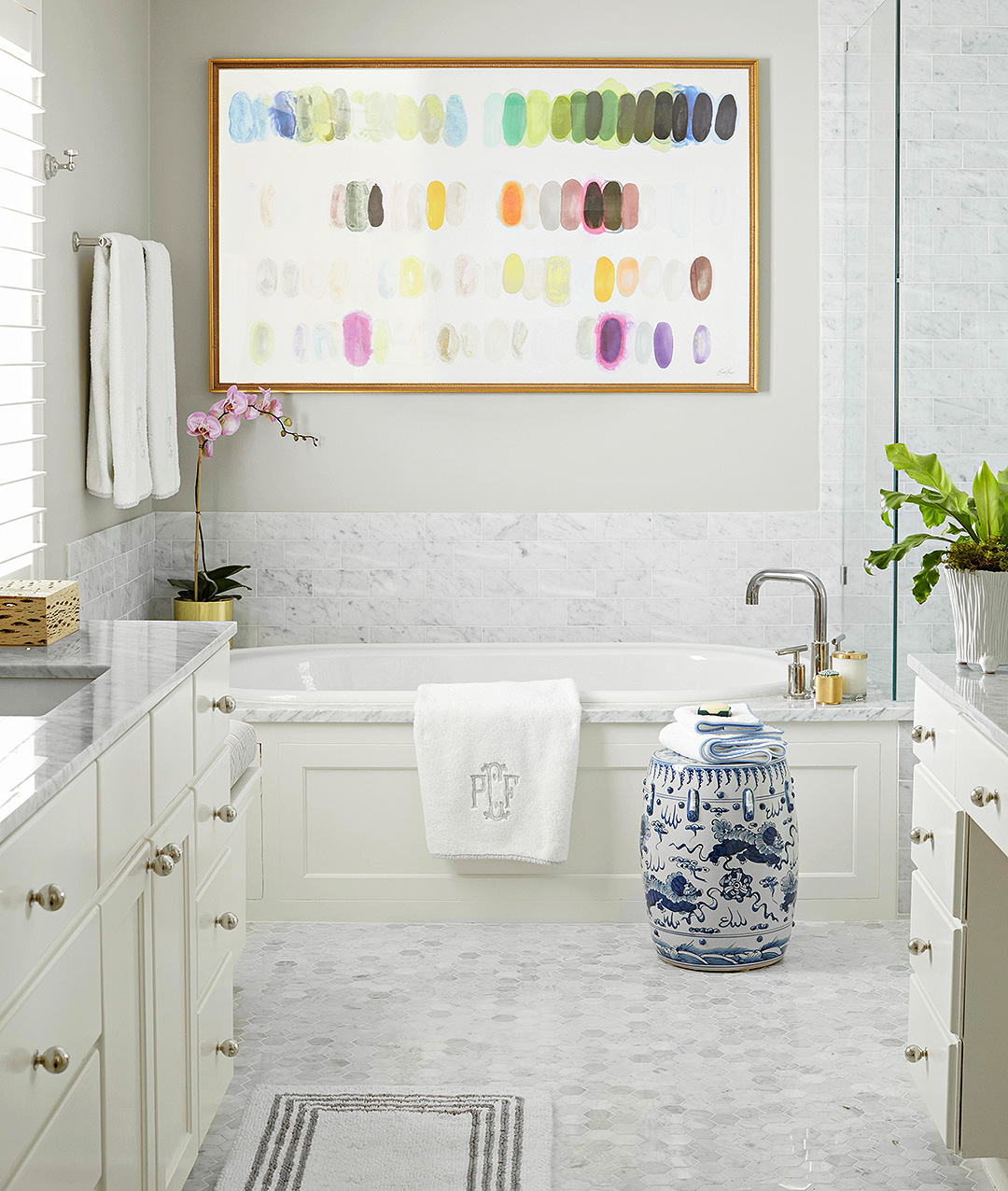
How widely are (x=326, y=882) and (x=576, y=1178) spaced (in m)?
1.35

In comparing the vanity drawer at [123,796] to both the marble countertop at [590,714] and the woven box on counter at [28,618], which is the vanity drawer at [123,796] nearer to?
the woven box on counter at [28,618]

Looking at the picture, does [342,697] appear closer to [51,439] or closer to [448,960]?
[448,960]

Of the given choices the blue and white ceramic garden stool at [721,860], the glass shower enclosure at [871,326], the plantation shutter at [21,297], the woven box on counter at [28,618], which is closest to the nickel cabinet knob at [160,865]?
the woven box on counter at [28,618]

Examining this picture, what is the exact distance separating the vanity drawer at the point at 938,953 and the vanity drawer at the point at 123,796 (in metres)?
1.21

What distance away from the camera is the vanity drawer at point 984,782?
1799mm

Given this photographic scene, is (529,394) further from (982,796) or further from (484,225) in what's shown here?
(982,796)

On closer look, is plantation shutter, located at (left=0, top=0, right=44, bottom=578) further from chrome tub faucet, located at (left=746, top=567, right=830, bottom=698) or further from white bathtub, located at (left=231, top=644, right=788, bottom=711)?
chrome tub faucet, located at (left=746, top=567, right=830, bottom=698)

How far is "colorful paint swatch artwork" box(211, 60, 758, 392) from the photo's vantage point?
4.06m

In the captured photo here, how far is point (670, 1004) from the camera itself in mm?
2834

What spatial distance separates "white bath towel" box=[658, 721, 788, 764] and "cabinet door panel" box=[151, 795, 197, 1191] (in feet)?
4.39

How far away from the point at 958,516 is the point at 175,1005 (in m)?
1.48

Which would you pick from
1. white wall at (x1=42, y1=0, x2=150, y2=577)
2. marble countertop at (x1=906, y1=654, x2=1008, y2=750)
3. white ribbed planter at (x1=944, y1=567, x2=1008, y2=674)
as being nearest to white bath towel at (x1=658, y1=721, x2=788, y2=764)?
marble countertop at (x1=906, y1=654, x2=1008, y2=750)

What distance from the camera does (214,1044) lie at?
2.15m

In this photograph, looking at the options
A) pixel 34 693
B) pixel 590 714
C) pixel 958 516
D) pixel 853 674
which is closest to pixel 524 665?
pixel 590 714
